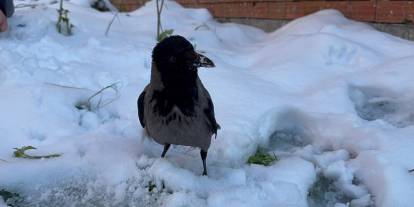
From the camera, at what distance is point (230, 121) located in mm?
2691

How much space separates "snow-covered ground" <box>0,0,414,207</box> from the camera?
2098 millimetres

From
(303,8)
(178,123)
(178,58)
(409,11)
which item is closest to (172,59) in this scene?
(178,58)

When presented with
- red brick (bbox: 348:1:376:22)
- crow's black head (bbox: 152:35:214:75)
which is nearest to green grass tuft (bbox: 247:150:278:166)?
crow's black head (bbox: 152:35:214:75)

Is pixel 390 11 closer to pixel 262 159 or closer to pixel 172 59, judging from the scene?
pixel 262 159

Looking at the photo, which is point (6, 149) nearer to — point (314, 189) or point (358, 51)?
point (314, 189)

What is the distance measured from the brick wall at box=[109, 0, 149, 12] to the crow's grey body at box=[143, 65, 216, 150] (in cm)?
453

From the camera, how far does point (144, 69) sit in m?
3.43

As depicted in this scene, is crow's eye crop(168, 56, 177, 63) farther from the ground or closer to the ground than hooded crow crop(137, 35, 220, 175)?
farther from the ground

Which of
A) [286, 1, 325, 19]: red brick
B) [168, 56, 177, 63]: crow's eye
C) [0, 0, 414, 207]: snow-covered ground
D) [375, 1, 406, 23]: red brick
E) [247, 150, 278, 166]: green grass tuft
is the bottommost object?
[247, 150, 278, 166]: green grass tuft

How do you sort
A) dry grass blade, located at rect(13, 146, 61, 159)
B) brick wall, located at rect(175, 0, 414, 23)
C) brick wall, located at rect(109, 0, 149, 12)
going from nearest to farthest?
dry grass blade, located at rect(13, 146, 61, 159), brick wall, located at rect(175, 0, 414, 23), brick wall, located at rect(109, 0, 149, 12)

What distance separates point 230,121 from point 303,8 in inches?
95.6

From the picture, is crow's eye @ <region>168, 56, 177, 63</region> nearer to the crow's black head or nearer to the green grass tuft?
the crow's black head

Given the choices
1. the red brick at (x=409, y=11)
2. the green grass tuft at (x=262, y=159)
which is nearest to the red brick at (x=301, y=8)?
the red brick at (x=409, y=11)

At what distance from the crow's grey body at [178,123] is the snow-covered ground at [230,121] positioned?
0.47 ft
